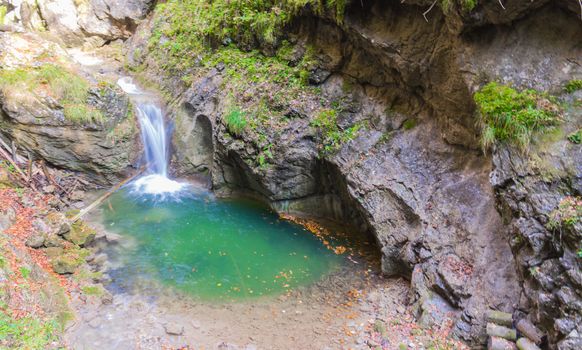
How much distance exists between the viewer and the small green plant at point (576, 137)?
5645 millimetres

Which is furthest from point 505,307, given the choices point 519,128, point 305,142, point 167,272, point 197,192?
point 197,192

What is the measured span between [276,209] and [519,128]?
23.2 feet

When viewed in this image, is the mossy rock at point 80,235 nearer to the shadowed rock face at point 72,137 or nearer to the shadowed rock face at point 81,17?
the shadowed rock face at point 72,137

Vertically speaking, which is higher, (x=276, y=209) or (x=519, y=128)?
(x=519, y=128)

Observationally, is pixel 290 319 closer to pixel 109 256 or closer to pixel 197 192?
pixel 109 256

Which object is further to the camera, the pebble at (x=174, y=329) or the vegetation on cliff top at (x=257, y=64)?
the vegetation on cliff top at (x=257, y=64)

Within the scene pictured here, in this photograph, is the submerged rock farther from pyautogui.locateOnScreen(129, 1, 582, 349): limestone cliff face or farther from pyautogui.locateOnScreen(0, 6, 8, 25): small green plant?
pyautogui.locateOnScreen(0, 6, 8, 25): small green plant

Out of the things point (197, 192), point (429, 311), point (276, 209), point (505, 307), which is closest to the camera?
point (505, 307)

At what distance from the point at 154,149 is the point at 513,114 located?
1134 cm

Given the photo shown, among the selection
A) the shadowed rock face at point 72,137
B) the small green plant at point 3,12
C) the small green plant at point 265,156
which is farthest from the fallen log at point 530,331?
the small green plant at point 3,12

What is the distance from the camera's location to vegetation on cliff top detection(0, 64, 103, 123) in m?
10.8

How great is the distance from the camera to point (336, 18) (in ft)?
31.4

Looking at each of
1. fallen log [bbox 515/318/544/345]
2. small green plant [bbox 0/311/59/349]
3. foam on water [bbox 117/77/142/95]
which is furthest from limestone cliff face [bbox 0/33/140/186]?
fallen log [bbox 515/318/544/345]

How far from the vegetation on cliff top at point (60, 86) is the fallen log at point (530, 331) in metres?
12.3
